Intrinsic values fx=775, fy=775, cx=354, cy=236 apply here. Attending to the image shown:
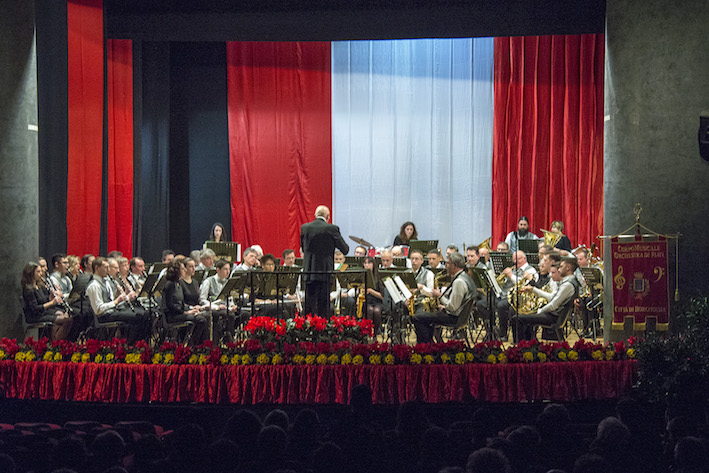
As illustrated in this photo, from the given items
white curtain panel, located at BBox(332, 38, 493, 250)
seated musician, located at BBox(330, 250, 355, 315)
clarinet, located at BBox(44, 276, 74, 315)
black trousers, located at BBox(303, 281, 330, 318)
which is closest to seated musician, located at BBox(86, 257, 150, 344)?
clarinet, located at BBox(44, 276, 74, 315)

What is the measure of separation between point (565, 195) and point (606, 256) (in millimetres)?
7185

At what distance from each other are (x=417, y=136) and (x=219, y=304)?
703 centimetres

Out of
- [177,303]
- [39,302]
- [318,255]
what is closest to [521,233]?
[318,255]

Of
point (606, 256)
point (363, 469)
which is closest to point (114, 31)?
point (606, 256)

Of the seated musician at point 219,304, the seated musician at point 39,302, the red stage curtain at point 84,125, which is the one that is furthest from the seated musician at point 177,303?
the red stage curtain at point 84,125

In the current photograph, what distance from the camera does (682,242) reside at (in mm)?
7422

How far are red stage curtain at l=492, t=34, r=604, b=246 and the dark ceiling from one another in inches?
73.8

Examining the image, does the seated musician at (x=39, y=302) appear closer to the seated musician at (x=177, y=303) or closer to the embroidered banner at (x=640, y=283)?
the seated musician at (x=177, y=303)

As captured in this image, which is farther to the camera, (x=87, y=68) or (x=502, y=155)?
(x=502, y=155)

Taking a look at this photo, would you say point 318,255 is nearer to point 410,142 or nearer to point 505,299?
point 505,299

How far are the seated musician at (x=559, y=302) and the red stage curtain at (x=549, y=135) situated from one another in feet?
22.2

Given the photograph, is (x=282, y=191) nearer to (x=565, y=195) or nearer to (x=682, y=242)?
(x=565, y=195)

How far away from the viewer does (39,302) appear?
834 centimetres

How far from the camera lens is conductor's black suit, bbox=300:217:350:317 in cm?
843
